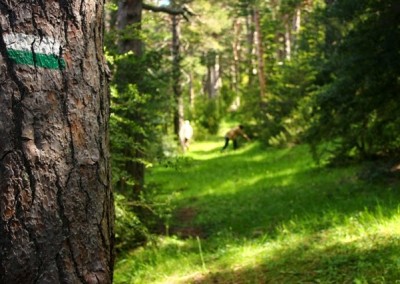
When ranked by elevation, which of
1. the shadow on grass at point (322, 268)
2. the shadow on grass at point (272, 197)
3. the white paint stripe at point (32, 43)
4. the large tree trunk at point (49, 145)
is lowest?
the shadow on grass at point (272, 197)

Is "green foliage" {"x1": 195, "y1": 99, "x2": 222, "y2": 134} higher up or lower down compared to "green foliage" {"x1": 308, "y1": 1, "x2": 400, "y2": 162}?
lower down

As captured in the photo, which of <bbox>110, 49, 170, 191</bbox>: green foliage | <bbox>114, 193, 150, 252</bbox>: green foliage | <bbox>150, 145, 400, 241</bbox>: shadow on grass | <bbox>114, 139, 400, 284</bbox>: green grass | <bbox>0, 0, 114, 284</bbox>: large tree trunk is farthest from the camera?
<bbox>150, 145, 400, 241</bbox>: shadow on grass

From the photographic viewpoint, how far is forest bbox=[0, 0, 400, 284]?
218cm

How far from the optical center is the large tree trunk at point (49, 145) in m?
2.15

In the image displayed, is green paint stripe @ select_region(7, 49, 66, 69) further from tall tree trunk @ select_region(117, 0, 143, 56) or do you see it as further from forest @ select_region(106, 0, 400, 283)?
tall tree trunk @ select_region(117, 0, 143, 56)

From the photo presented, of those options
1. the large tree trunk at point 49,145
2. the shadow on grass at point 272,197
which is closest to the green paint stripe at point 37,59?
the large tree trunk at point 49,145

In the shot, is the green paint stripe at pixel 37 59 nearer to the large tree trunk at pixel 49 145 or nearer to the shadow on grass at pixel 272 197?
the large tree trunk at pixel 49 145

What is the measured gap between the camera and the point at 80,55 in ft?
7.55

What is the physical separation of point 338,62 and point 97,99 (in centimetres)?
724

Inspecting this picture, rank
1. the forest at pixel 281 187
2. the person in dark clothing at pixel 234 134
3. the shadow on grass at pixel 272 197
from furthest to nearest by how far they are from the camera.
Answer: the person in dark clothing at pixel 234 134, the shadow on grass at pixel 272 197, the forest at pixel 281 187

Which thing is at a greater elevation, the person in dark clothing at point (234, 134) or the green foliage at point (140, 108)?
the green foliage at point (140, 108)

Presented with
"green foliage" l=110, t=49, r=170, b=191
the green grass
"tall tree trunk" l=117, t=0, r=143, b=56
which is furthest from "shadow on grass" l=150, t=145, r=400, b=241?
"tall tree trunk" l=117, t=0, r=143, b=56

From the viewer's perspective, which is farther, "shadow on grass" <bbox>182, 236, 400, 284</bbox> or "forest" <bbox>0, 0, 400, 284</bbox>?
"shadow on grass" <bbox>182, 236, 400, 284</bbox>

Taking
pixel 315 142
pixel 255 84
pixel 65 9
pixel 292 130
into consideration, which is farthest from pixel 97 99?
pixel 255 84
